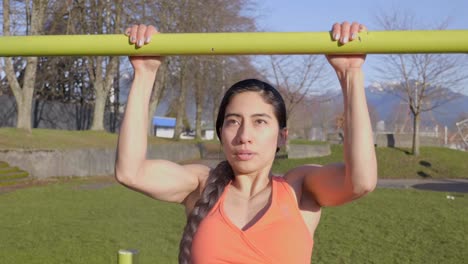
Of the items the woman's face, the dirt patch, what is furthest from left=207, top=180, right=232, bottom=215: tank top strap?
the dirt patch

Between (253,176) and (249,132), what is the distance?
244 millimetres

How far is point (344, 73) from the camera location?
2.08 meters

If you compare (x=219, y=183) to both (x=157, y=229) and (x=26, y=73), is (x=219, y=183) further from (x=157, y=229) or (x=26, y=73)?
(x=26, y=73)

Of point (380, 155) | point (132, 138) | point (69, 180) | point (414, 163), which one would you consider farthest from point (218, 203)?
point (380, 155)

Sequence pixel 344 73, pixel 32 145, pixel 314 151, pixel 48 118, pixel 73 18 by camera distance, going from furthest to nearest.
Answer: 1. pixel 48 118
2. pixel 314 151
3. pixel 73 18
4. pixel 32 145
5. pixel 344 73

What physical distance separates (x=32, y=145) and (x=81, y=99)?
1350cm

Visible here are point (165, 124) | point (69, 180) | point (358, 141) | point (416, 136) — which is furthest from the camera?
point (165, 124)

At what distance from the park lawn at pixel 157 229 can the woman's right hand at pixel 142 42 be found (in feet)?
12.8

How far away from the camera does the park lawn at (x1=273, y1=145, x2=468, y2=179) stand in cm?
2103

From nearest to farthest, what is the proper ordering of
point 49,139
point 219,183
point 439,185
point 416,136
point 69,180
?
point 219,183, point 69,180, point 439,185, point 49,139, point 416,136

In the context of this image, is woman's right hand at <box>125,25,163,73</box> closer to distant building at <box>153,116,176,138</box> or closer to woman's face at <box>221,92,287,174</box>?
Result: woman's face at <box>221,92,287,174</box>

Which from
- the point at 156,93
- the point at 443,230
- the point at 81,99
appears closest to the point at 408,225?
the point at 443,230

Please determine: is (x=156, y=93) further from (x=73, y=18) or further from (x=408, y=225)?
(x=408, y=225)

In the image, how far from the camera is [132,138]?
2.15 meters
